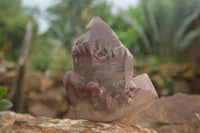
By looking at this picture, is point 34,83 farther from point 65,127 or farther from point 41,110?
point 65,127

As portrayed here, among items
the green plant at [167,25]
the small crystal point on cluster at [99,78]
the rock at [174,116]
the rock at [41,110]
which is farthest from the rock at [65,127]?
the green plant at [167,25]

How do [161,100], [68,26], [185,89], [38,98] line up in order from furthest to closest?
[68,26] → [185,89] → [38,98] → [161,100]

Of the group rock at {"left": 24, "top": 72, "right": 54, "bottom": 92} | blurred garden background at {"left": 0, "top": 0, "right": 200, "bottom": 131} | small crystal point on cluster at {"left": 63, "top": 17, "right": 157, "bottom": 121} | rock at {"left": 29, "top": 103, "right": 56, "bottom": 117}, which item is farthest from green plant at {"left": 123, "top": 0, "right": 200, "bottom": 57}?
small crystal point on cluster at {"left": 63, "top": 17, "right": 157, "bottom": 121}

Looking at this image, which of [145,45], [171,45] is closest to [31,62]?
[145,45]

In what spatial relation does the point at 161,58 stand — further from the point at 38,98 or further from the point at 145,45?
the point at 38,98

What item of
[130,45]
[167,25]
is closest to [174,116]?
[130,45]

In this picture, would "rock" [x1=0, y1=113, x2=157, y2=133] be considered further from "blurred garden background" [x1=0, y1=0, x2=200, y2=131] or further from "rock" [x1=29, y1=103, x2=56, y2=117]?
"rock" [x1=29, y1=103, x2=56, y2=117]

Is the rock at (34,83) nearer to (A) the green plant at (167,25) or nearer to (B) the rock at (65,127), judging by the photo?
(A) the green plant at (167,25)
